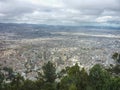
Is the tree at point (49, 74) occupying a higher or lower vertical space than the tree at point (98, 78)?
lower

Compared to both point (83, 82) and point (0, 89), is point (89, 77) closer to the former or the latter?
point (83, 82)

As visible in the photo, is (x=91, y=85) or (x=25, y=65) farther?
(x=25, y=65)

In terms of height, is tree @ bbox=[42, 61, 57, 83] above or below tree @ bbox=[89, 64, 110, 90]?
below

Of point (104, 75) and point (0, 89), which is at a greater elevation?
point (104, 75)

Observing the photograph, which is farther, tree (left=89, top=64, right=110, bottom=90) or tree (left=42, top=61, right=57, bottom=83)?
→ tree (left=42, top=61, right=57, bottom=83)

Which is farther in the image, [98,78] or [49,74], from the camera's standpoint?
[49,74]

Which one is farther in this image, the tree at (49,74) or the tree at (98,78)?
the tree at (49,74)

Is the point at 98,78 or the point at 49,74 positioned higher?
the point at 98,78

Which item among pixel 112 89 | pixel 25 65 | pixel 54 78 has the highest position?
pixel 112 89

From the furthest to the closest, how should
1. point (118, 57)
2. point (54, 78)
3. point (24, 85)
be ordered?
point (118, 57), point (54, 78), point (24, 85)

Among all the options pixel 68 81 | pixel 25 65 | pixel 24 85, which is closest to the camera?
pixel 68 81

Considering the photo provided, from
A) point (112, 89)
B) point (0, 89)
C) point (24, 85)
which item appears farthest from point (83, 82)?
point (0, 89)
